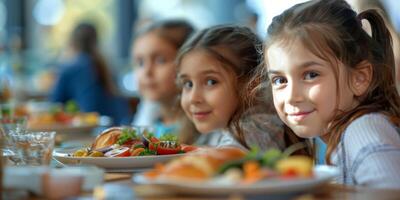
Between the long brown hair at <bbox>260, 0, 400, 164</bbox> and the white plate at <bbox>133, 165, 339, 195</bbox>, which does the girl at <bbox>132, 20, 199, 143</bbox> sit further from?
the white plate at <bbox>133, 165, 339, 195</bbox>

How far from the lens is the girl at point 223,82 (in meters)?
2.14

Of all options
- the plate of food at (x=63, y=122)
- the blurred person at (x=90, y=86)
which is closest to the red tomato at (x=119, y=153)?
the plate of food at (x=63, y=122)

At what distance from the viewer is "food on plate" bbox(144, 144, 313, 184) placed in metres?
1.05

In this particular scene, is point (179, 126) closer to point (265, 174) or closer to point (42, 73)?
point (265, 174)

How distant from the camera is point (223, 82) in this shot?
2.18 m

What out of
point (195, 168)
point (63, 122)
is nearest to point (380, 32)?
point (195, 168)

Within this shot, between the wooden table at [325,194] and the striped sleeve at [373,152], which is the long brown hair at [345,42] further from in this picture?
the wooden table at [325,194]

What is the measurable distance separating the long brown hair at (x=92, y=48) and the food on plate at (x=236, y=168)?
4399mm

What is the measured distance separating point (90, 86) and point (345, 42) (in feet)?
12.6

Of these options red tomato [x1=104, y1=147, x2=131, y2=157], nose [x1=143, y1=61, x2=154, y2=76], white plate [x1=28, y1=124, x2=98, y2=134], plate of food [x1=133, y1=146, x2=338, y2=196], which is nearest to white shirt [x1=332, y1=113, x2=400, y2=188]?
plate of food [x1=133, y1=146, x2=338, y2=196]

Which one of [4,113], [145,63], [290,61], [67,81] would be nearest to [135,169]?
[290,61]

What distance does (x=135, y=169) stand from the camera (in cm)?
155

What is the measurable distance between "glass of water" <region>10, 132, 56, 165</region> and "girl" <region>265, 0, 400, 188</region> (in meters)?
0.55

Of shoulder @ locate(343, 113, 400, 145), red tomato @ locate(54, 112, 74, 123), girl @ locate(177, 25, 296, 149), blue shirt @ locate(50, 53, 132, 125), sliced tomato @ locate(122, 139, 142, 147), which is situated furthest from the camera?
blue shirt @ locate(50, 53, 132, 125)
